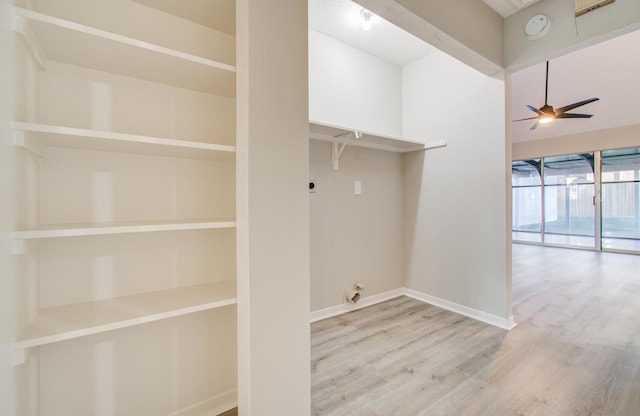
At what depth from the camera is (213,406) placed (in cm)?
151

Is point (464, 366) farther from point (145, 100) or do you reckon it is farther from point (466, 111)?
point (145, 100)

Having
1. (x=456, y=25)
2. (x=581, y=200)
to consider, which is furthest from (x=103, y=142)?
(x=581, y=200)

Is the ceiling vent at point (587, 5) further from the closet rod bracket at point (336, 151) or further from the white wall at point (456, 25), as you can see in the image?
the closet rod bracket at point (336, 151)

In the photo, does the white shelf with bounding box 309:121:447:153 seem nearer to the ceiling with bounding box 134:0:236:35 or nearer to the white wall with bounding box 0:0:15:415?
the ceiling with bounding box 134:0:236:35

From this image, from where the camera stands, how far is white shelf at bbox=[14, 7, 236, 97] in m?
0.92

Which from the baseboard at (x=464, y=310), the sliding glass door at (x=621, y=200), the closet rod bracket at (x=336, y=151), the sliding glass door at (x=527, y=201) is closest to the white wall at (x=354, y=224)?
the closet rod bracket at (x=336, y=151)

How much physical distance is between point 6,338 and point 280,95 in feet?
3.91

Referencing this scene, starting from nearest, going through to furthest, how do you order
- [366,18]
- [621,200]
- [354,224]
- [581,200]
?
[366,18] → [354,224] → [621,200] → [581,200]

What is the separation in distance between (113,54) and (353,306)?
272 centimetres

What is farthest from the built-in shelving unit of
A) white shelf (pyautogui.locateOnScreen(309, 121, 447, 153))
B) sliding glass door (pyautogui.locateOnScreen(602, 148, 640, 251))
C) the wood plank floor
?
sliding glass door (pyautogui.locateOnScreen(602, 148, 640, 251))

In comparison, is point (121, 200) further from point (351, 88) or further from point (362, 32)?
point (362, 32)

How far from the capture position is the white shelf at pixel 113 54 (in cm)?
92

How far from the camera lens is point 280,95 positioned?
1.18m

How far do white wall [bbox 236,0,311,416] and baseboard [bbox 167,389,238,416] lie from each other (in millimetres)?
463
